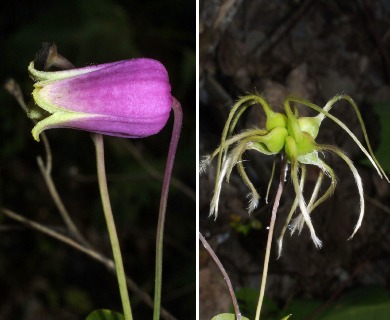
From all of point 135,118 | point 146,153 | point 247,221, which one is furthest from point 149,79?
point 146,153

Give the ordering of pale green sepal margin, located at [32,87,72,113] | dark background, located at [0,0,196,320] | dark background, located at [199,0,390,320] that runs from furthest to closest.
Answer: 1. dark background, located at [0,0,196,320]
2. dark background, located at [199,0,390,320]
3. pale green sepal margin, located at [32,87,72,113]

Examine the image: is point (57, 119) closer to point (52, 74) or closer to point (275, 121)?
point (52, 74)

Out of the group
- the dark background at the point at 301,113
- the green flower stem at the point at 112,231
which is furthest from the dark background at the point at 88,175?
the green flower stem at the point at 112,231

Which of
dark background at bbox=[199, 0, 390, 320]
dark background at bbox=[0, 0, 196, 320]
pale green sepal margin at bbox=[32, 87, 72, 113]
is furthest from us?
dark background at bbox=[0, 0, 196, 320]

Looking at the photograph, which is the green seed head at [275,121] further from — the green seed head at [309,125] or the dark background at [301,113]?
the dark background at [301,113]

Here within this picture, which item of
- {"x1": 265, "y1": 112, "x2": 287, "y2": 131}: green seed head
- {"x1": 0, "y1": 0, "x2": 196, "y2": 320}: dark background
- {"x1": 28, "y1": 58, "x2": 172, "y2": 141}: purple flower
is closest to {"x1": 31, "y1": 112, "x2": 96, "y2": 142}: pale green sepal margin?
{"x1": 28, "y1": 58, "x2": 172, "y2": 141}: purple flower

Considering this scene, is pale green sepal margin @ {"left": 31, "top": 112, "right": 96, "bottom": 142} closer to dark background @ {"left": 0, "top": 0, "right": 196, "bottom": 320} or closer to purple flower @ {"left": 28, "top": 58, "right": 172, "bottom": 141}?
purple flower @ {"left": 28, "top": 58, "right": 172, "bottom": 141}

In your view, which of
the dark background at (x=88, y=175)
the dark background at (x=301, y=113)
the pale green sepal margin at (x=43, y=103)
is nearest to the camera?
the pale green sepal margin at (x=43, y=103)

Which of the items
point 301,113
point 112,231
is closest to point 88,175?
point 301,113
